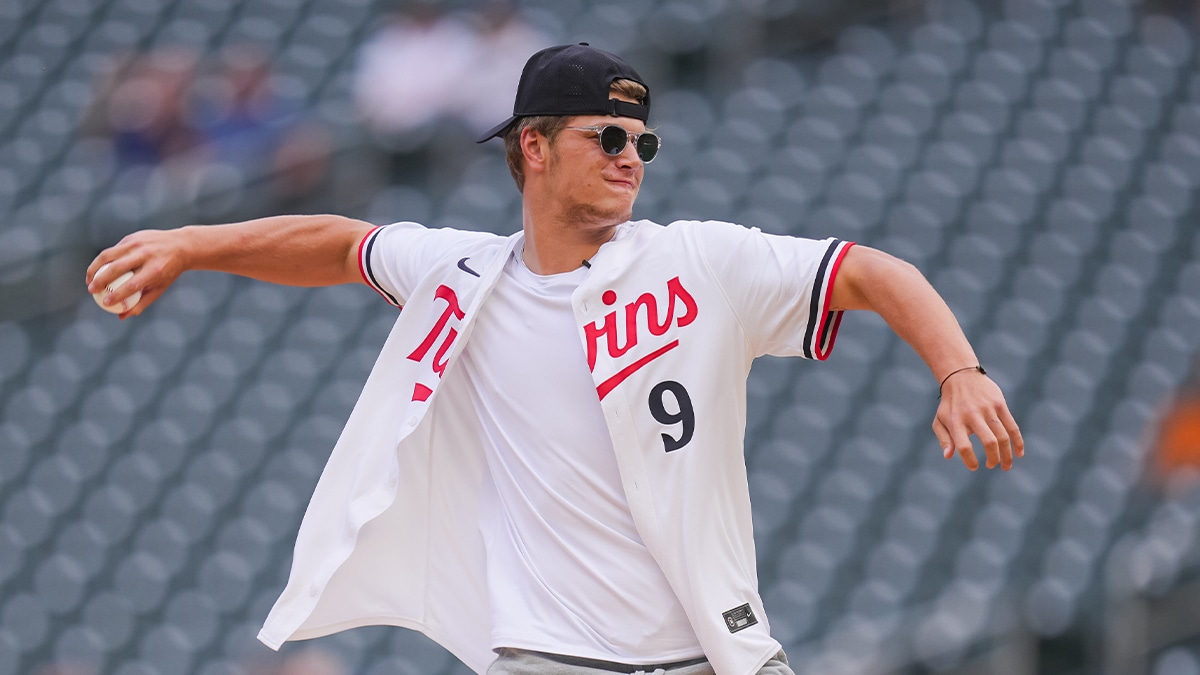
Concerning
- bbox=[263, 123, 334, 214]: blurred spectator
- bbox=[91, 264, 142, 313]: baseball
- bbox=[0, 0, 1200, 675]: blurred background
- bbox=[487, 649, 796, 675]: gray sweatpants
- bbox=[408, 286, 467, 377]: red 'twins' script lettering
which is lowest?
bbox=[0, 0, 1200, 675]: blurred background

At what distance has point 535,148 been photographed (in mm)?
2820

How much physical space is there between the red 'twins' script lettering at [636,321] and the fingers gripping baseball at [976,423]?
55 cm

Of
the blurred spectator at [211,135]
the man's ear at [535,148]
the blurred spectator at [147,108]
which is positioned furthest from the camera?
the blurred spectator at [147,108]

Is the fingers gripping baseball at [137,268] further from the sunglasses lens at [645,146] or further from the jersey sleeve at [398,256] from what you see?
the sunglasses lens at [645,146]

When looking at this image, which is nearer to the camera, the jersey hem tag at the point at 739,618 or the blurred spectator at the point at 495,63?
the jersey hem tag at the point at 739,618

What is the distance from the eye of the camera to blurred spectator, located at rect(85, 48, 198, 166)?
6750 millimetres

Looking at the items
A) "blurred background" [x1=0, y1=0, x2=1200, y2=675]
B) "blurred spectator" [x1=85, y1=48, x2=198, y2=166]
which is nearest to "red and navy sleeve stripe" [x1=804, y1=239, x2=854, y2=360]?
Answer: "blurred background" [x1=0, y1=0, x2=1200, y2=675]

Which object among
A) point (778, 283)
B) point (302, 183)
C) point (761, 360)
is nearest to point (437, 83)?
point (302, 183)

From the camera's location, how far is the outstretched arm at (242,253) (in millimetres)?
2682

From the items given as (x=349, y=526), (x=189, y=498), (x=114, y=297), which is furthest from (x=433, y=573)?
(x=189, y=498)

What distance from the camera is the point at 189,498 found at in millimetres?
6191

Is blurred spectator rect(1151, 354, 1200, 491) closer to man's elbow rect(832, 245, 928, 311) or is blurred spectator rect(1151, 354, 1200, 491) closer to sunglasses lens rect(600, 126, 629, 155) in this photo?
man's elbow rect(832, 245, 928, 311)

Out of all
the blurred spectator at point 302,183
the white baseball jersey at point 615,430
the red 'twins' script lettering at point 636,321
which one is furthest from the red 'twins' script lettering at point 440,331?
the blurred spectator at point 302,183

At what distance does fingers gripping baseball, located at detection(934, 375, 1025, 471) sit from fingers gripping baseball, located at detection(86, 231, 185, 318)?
1490mm
